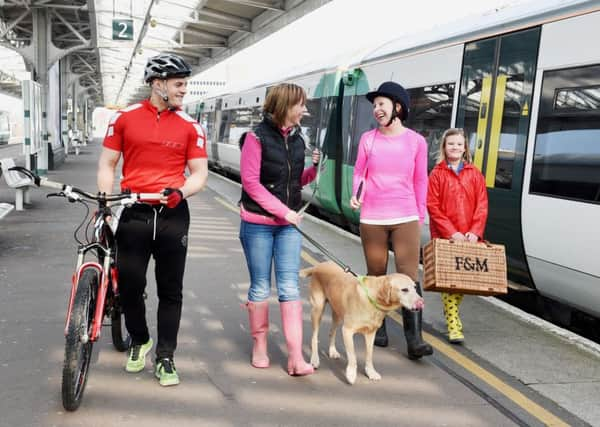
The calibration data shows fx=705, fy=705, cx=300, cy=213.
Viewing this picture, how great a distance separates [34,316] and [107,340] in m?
0.92

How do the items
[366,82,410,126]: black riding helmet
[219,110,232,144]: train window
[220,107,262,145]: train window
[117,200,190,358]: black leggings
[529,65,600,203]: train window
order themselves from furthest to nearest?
[219,110,232,144]: train window, [220,107,262,145]: train window, [529,65,600,203]: train window, [366,82,410,126]: black riding helmet, [117,200,190,358]: black leggings

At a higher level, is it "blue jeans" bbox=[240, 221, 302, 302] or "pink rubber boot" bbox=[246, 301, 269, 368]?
"blue jeans" bbox=[240, 221, 302, 302]

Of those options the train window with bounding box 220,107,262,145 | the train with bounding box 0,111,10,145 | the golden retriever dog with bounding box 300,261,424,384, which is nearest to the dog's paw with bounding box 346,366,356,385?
the golden retriever dog with bounding box 300,261,424,384

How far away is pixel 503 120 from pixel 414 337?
8.62 ft

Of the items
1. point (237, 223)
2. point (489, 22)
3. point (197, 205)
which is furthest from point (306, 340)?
point (197, 205)

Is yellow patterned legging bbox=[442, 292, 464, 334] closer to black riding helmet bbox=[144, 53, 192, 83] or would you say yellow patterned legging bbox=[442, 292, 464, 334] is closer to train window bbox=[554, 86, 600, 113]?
train window bbox=[554, 86, 600, 113]

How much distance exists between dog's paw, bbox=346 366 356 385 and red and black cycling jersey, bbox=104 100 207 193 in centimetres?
148

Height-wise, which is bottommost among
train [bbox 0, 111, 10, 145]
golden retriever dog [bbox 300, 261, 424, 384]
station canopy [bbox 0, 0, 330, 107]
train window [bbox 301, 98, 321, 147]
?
train [bbox 0, 111, 10, 145]

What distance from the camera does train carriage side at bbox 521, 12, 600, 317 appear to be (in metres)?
5.21

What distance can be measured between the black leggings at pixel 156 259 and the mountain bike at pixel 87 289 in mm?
101

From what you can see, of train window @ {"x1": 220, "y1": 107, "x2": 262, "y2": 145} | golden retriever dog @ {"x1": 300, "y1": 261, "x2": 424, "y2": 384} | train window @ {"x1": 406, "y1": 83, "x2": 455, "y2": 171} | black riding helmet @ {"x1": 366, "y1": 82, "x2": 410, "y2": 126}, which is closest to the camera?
golden retriever dog @ {"x1": 300, "y1": 261, "x2": 424, "y2": 384}

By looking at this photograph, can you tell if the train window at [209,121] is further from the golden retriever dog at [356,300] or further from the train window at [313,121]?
the golden retriever dog at [356,300]

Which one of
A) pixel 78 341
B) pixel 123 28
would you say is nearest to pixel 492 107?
pixel 78 341

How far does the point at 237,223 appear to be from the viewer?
11.2m
